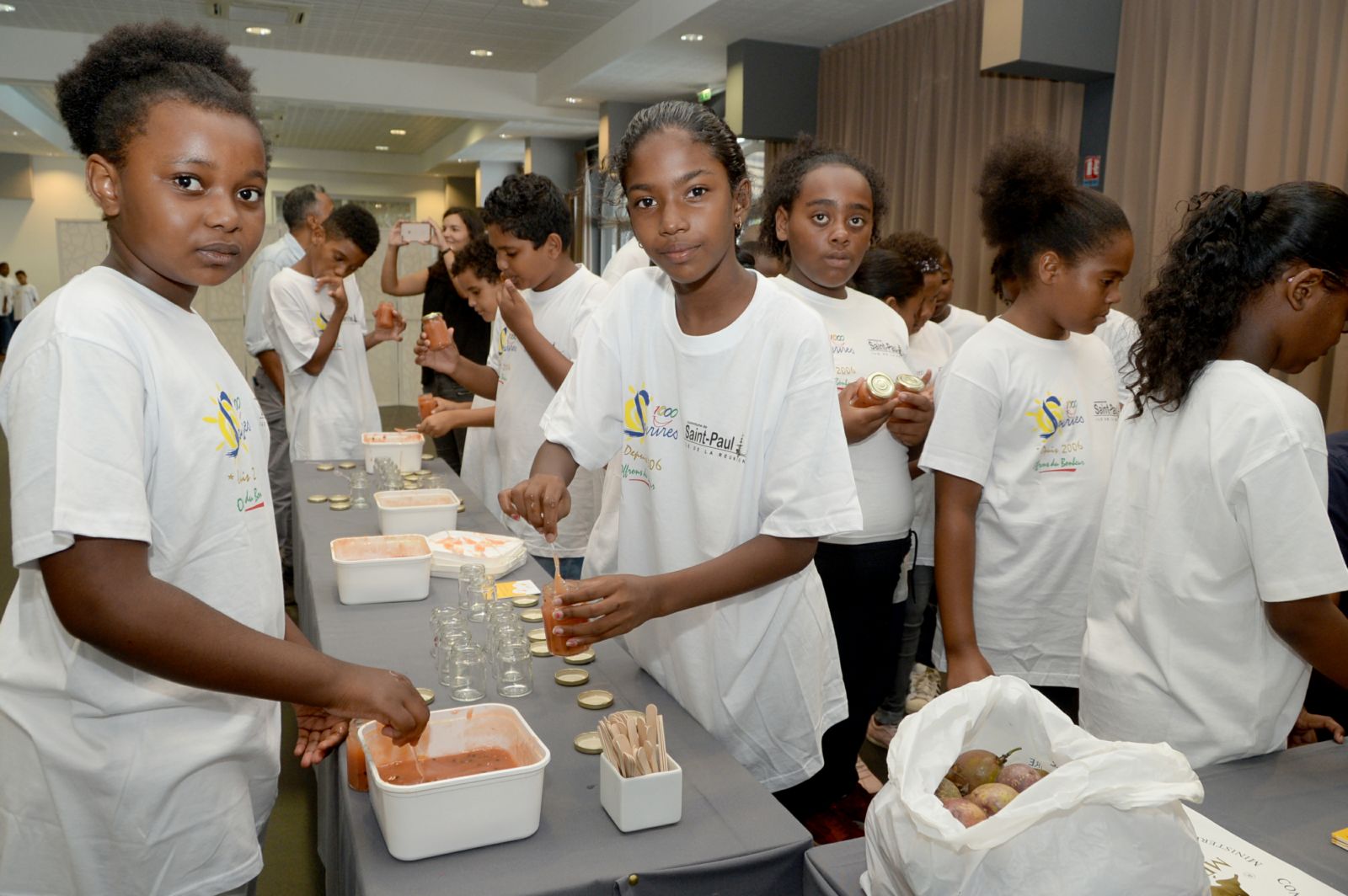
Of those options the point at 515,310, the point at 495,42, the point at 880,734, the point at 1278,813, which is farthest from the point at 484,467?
the point at 495,42

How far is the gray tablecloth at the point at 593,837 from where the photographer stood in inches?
38.9

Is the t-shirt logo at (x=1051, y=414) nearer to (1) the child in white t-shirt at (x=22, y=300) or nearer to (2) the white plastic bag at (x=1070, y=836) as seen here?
(2) the white plastic bag at (x=1070, y=836)

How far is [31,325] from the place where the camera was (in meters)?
0.97

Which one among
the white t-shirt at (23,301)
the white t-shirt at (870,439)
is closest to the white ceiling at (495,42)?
the white t-shirt at (870,439)

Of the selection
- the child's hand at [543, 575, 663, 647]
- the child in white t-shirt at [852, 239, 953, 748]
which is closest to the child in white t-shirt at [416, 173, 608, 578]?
the child in white t-shirt at [852, 239, 953, 748]

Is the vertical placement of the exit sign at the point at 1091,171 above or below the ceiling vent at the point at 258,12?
below

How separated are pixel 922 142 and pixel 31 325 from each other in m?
5.24

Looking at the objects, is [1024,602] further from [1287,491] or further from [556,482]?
[556,482]

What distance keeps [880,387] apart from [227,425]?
3.96ft

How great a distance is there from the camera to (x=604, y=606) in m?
1.21

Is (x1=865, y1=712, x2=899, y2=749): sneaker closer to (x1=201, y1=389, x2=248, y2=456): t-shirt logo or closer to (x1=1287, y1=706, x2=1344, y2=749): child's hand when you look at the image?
(x1=1287, y1=706, x2=1344, y2=749): child's hand

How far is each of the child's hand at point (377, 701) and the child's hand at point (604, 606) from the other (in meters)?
0.23

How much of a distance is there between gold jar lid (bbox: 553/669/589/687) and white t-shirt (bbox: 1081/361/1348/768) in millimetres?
782

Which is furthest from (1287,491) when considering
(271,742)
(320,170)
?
(320,170)
